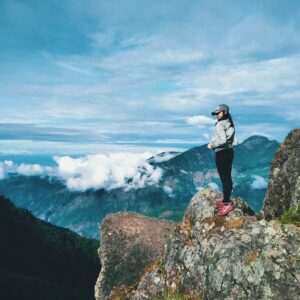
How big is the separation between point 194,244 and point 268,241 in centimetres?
515

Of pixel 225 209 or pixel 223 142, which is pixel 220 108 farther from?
pixel 225 209

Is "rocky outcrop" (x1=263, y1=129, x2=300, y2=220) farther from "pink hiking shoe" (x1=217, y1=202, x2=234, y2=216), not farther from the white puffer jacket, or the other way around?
the white puffer jacket

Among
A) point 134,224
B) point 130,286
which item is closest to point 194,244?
point 130,286

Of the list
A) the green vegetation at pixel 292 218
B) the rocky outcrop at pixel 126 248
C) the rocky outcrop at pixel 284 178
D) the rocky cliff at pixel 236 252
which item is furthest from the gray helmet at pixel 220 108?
the rocky outcrop at pixel 126 248

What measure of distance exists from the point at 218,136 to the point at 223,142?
0.45m

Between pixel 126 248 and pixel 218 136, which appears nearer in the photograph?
pixel 218 136

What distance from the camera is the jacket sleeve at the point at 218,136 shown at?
72.2 feet

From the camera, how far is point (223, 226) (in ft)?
68.9

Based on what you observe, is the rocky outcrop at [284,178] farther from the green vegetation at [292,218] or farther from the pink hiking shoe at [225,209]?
the pink hiking shoe at [225,209]

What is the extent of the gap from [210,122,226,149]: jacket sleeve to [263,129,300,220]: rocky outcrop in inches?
231

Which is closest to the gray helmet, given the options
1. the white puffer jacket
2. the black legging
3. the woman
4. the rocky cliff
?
the woman

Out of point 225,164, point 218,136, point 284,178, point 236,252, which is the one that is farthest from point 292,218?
point 284,178

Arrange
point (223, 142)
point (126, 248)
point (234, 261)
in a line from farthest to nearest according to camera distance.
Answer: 1. point (126, 248)
2. point (223, 142)
3. point (234, 261)

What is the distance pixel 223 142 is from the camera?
22.0 m
